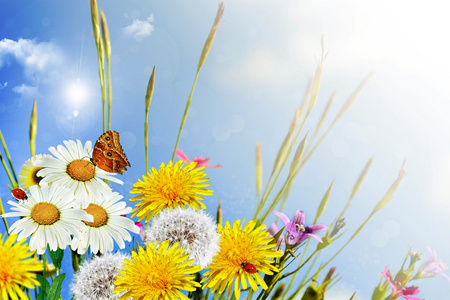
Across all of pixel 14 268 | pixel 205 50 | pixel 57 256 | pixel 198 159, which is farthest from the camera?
pixel 198 159

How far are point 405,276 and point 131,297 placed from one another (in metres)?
0.31

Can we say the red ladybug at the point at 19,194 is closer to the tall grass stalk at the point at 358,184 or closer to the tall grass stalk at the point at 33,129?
the tall grass stalk at the point at 33,129

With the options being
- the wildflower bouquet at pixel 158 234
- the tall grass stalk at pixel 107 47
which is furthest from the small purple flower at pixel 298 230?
the tall grass stalk at pixel 107 47

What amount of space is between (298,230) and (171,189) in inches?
5.7

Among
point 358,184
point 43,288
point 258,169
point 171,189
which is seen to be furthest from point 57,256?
point 358,184

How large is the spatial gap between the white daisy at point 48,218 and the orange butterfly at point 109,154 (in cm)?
6

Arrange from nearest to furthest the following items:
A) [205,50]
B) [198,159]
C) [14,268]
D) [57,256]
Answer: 1. [14,268]
2. [57,256]
3. [205,50]
4. [198,159]

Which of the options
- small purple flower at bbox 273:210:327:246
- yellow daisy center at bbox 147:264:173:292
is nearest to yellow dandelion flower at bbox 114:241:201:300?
yellow daisy center at bbox 147:264:173:292

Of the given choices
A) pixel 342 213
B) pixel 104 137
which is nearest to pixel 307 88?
pixel 342 213

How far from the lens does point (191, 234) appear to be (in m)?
0.43

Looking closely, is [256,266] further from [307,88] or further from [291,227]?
[307,88]

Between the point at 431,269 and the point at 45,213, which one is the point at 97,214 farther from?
the point at 431,269

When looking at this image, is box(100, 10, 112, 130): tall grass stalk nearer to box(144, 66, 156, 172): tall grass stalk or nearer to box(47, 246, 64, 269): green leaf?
box(144, 66, 156, 172): tall grass stalk

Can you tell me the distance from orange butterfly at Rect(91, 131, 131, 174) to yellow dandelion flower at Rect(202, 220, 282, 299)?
159 millimetres
